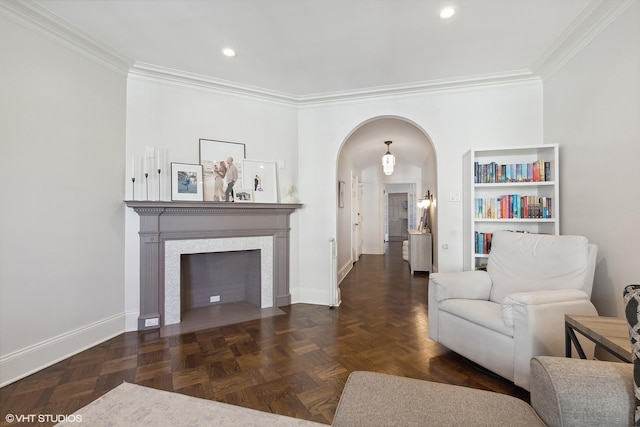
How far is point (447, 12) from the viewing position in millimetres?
1973

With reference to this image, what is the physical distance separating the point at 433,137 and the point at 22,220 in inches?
147

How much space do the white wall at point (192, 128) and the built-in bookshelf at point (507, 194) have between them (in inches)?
67.7

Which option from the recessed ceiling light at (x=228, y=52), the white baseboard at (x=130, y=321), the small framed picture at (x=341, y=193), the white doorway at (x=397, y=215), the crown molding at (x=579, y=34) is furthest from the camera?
the white doorway at (x=397, y=215)

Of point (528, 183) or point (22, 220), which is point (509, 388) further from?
point (22, 220)

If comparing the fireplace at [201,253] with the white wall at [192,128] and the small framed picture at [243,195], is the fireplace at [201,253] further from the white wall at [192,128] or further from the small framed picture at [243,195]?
the small framed picture at [243,195]

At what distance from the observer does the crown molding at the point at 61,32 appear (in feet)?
6.21

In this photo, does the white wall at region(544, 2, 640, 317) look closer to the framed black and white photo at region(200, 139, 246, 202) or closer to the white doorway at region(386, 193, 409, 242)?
the framed black and white photo at region(200, 139, 246, 202)

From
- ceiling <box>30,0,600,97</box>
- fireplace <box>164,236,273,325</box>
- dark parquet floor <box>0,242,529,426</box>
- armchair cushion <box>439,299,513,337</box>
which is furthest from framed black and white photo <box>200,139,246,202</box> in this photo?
armchair cushion <box>439,299,513,337</box>

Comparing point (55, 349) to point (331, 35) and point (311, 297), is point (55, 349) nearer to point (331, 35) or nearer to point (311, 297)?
point (311, 297)

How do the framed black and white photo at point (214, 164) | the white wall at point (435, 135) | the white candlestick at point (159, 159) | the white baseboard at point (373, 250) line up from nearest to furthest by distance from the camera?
the white candlestick at point (159, 159) → the white wall at point (435, 135) → the framed black and white photo at point (214, 164) → the white baseboard at point (373, 250)

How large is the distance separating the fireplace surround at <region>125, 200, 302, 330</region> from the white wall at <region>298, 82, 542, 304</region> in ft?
1.05

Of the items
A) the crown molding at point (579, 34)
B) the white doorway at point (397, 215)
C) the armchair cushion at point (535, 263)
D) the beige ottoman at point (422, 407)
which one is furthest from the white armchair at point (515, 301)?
the white doorway at point (397, 215)

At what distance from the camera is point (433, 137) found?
3.12 metres

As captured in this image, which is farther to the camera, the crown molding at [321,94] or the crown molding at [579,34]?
the crown molding at [321,94]
